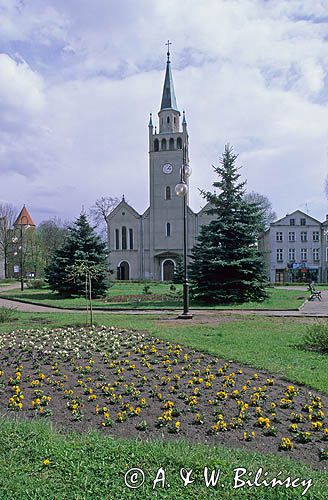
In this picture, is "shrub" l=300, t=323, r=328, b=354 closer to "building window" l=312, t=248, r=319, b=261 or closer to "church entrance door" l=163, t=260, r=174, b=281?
"church entrance door" l=163, t=260, r=174, b=281

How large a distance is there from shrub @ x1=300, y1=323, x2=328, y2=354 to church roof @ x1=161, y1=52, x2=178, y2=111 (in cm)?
5166

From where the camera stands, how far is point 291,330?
35.9 feet

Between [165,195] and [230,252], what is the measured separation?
34.7 m

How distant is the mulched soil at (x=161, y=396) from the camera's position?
14.5 feet

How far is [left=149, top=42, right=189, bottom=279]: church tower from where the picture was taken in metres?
53.1

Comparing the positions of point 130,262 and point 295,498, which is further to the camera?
point 130,262

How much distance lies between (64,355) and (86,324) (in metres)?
4.43

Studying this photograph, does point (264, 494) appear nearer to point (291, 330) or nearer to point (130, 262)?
point (291, 330)

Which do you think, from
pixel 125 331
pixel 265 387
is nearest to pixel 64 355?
pixel 125 331

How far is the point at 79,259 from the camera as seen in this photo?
2584 centimetres

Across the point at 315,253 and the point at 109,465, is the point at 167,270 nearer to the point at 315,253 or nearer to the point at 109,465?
the point at 315,253

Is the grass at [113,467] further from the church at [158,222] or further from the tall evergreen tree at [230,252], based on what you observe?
the church at [158,222]

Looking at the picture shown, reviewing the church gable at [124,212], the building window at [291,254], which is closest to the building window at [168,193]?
the church gable at [124,212]

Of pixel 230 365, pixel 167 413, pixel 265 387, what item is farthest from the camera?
pixel 230 365
